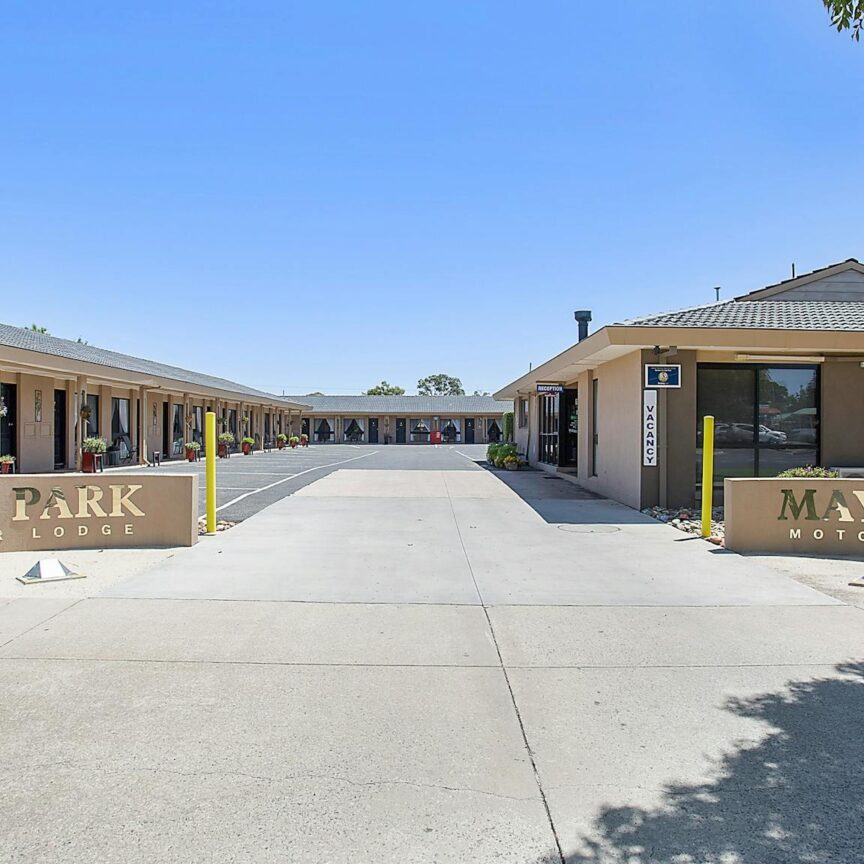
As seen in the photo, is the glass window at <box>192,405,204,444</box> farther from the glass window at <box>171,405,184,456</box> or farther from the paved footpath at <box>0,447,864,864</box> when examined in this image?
the paved footpath at <box>0,447,864,864</box>

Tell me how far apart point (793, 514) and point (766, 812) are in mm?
6966

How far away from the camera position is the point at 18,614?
6168 millimetres

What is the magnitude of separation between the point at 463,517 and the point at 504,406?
4812 cm

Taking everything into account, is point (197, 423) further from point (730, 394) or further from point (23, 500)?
point (730, 394)

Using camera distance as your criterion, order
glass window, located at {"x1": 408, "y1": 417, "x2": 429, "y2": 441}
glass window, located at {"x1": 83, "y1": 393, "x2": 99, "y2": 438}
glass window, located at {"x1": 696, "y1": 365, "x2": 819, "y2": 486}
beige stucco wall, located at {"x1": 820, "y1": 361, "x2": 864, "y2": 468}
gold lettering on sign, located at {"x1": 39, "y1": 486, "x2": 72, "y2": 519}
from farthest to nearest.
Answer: glass window, located at {"x1": 408, "y1": 417, "x2": 429, "y2": 441}
glass window, located at {"x1": 83, "y1": 393, "x2": 99, "y2": 438}
beige stucco wall, located at {"x1": 820, "y1": 361, "x2": 864, "y2": 468}
glass window, located at {"x1": 696, "y1": 365, "x2": 819, "y2": 486}
gold lettering on sign, located at {"x1": 39, "y1": 486, "x2": 72, "y2": 519}

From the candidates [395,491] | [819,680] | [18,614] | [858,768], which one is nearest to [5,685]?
[18,614]

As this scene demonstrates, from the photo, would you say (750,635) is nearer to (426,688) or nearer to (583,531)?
(426,688)

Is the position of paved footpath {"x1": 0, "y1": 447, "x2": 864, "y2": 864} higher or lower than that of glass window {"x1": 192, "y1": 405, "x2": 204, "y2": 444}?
lower

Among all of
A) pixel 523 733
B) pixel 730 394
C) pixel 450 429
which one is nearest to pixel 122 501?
pixel 523 733

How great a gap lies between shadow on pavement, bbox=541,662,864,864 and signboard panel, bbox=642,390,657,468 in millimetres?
8988

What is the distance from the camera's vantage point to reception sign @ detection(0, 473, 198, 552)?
9.06 metres

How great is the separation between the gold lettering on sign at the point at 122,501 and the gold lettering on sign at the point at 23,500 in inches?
35.6

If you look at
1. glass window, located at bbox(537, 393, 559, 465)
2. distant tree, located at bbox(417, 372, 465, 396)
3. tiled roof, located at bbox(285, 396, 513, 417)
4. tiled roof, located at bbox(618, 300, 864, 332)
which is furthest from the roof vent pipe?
distant tree, located at bbox(417, 372, 465, 396)

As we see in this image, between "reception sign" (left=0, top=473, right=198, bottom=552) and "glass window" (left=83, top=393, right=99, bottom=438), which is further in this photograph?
"glass window" (left=83, top=393, right=99, bottom=438)
